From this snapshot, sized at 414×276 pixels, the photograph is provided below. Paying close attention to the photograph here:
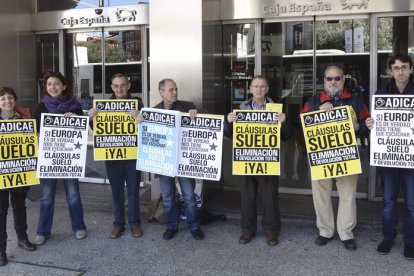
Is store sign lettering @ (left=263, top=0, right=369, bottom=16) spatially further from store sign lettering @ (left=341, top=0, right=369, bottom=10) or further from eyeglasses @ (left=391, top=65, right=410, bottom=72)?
eyeglasses @ (left=391, top=65, right=410, bottom=72)

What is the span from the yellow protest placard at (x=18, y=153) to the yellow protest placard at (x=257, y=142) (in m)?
2.18

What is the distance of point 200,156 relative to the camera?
206 inches

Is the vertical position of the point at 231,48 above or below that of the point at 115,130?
above

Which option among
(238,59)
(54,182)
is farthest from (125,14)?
(54,182)

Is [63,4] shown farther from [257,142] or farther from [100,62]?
[257,142]

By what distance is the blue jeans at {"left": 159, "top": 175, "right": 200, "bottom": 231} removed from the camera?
213 inches

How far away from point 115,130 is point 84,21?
337 cm

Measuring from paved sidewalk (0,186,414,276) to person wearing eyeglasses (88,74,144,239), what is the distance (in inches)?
5.3

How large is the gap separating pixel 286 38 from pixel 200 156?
115 inches

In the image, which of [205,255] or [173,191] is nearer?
[205,255]

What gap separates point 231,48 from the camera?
7.45m

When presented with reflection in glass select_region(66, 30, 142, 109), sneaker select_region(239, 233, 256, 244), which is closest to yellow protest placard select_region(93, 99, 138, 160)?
sneaker select_region(239, 233, 256, 244)

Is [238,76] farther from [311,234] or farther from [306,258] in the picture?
[306,258]

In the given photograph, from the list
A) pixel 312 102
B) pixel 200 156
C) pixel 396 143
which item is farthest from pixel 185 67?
pixel 396 143
